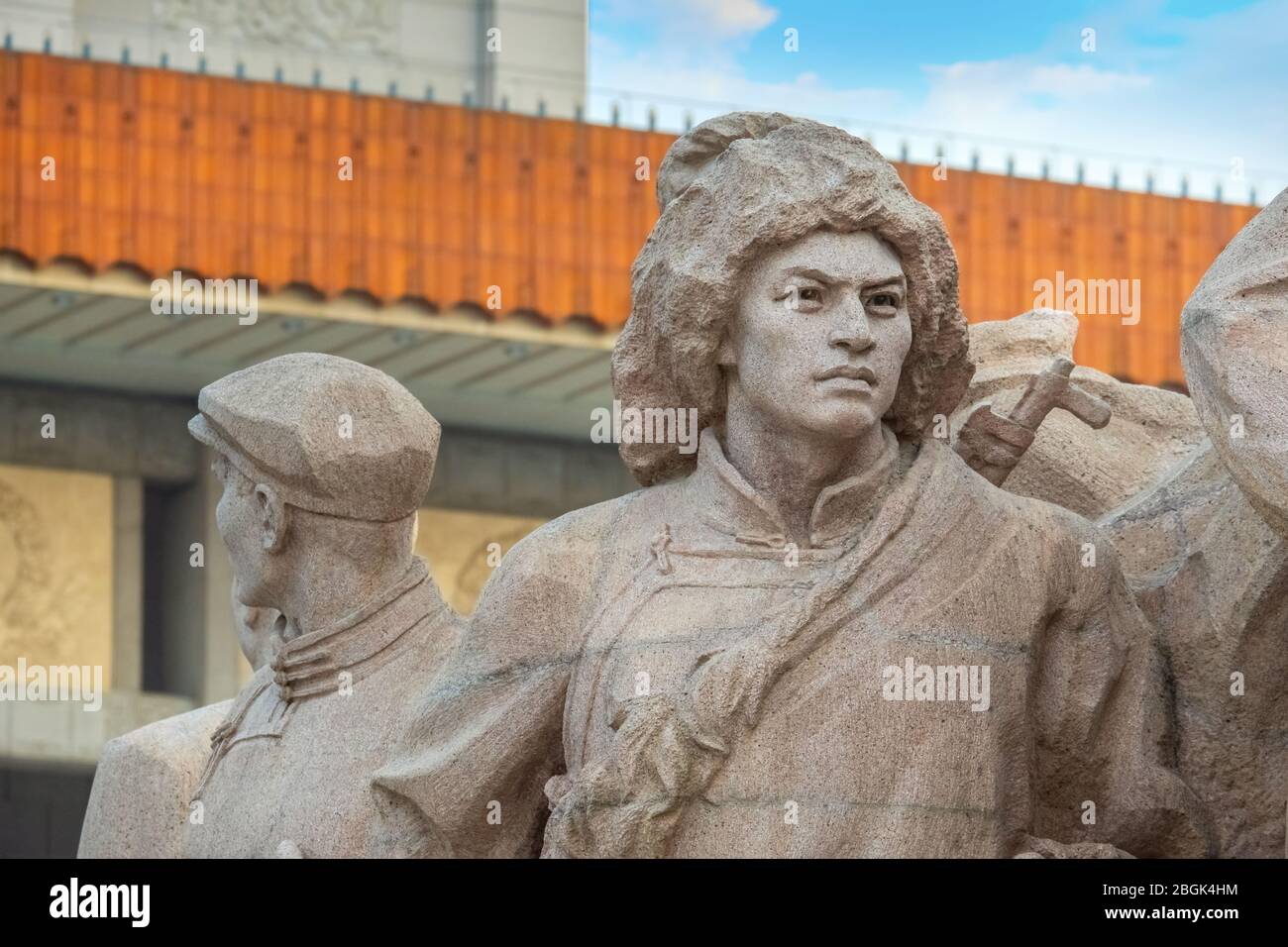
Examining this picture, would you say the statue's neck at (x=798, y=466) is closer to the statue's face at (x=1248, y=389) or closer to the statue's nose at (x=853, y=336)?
the statue's nose at (x=853, y=336)

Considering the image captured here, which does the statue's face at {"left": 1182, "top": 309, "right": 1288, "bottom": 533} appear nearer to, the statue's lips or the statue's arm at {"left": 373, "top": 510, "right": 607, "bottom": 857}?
the statue's lips

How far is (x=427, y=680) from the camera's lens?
9.01 m

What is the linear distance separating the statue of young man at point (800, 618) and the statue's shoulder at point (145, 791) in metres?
1.68

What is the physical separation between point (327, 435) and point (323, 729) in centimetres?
75

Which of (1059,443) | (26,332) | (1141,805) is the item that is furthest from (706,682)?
(26,332)

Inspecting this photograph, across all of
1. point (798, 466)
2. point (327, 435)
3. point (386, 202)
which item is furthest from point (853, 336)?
point (386, 202)

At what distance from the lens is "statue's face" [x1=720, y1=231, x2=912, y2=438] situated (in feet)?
25.2

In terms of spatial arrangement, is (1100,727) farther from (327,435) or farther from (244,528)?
(244,528)

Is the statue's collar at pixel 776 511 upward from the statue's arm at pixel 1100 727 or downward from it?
upward

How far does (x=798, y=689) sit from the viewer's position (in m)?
7.60

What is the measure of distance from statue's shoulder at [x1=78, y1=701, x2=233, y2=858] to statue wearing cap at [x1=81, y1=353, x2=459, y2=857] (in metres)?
0.32

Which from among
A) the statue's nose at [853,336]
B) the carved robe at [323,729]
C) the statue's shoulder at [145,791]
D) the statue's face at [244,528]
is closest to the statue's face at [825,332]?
the statue's nose at [853,336]

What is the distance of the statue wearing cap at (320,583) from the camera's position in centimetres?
888
